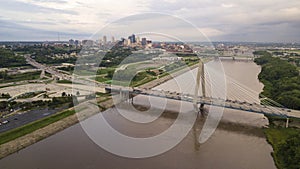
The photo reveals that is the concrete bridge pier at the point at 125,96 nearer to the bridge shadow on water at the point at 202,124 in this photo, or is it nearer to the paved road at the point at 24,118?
the bridge shadow on water at the point at 202,124

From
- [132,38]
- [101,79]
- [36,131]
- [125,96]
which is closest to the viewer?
[36,131]

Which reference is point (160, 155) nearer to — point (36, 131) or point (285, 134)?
point (36, 131)

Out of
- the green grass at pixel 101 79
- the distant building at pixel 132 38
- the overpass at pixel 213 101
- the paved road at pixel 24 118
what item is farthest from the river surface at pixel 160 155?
the distant building at pixel 132 38

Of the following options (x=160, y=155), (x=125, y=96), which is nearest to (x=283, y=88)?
(x=125, y=96)

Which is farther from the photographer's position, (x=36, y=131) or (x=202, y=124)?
(x=202, y=124)

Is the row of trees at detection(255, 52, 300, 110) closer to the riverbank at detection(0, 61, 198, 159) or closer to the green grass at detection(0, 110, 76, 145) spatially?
the riverbank at detection(0, 61, 198, 159)
